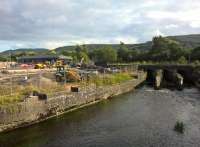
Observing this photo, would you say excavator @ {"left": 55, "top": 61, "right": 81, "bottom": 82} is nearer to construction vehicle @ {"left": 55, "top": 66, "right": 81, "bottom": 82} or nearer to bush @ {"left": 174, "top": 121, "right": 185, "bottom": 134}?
construction vehicle @ {"left": 55, "top": 66, "right": 81, "bottom": 82}

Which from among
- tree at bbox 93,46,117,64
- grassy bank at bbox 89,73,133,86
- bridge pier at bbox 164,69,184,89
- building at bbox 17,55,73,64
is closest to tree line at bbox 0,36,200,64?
tree at bbox 93,46,117,64

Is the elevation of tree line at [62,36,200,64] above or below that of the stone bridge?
above

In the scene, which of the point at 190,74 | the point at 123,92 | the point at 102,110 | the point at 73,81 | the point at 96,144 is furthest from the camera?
the point at 190,74

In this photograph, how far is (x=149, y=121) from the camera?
1687 inches

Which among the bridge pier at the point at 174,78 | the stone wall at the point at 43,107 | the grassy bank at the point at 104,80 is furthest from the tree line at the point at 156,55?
the stone wall at the point at 43,107

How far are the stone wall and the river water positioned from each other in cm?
102

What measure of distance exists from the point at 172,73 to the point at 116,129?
69427mm

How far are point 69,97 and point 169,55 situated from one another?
399 feet

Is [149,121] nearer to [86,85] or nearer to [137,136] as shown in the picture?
[137,136]

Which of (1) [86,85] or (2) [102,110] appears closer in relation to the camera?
(2) [102,110]

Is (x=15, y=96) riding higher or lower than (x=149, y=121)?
higher

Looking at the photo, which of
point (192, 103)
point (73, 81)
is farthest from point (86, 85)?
point (192, 103)

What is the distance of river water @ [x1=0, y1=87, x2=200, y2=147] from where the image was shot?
33.6 metres

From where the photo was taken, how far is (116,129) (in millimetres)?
38688
